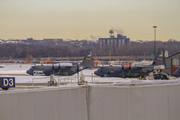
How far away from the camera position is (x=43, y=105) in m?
11.0

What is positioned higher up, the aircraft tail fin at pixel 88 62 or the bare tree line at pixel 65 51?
the bare tree line at pixel 65 51

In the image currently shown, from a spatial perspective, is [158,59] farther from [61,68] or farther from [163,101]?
[163,101]

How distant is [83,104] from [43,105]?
5.76ft

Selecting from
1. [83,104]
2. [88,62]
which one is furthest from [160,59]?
[83,104]

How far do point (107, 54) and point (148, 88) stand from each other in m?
160

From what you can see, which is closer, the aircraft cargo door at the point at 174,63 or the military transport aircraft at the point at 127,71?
the military transport aircraft at the point at 127,71

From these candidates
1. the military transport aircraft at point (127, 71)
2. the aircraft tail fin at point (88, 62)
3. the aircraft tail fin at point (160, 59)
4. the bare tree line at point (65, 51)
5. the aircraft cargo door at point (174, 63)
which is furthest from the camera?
the bare tree line at point (65, 51)

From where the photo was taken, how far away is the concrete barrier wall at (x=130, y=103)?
Result: 35.5ft

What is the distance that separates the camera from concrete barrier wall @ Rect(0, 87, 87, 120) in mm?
10938

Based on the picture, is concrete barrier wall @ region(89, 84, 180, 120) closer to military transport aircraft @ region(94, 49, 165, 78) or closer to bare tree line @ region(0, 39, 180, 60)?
military transport aircraft @ region(94, 49, 165, 78)

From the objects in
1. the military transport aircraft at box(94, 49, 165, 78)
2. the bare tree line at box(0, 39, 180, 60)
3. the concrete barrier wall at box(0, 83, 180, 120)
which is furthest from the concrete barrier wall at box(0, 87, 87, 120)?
the bare tree line at box(0, 39, 180, 60)

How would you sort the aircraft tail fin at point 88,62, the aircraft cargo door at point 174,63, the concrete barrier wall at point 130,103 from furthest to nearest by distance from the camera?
1. the aircraft tail fin at point 88,62
2. the aircraft cargo door at point 174,63
3. the concrete barrier wall at point 130,103

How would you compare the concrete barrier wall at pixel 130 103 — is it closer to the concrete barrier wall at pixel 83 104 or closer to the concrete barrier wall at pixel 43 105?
the concrete barrier wall at pixel 83 104

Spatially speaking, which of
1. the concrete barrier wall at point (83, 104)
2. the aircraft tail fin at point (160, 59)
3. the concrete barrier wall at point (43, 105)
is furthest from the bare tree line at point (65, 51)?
the concrete barrier wall at point (43, 105)
